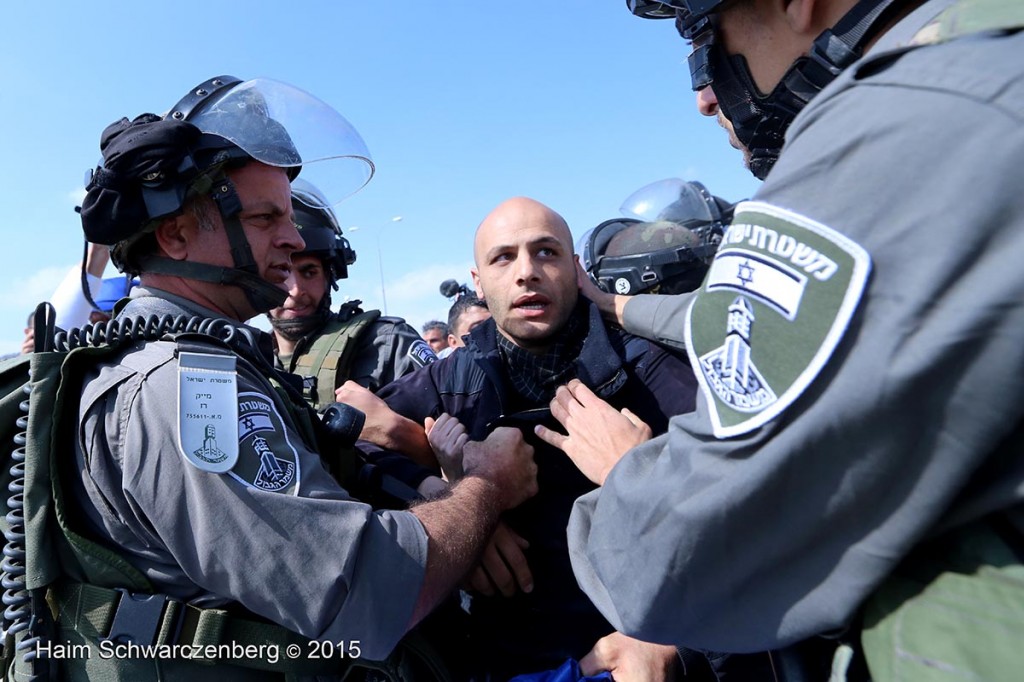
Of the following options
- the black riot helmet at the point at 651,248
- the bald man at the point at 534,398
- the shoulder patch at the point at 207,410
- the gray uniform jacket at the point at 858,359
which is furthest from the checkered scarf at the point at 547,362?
the gray uniform jacket at the point at 858,359

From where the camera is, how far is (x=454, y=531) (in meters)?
1.84

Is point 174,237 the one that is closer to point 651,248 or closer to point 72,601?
point 72,601

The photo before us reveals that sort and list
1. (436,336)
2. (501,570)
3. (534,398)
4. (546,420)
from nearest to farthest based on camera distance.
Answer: (501,570)
(546,420)
(534,398)
(436,336)

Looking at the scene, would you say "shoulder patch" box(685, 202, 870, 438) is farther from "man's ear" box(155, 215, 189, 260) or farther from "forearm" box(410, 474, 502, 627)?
"man's ear" box(155, 215, 189, 260)

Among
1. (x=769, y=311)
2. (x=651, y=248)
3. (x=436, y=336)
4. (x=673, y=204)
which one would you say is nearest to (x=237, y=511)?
(x=769, y=311)

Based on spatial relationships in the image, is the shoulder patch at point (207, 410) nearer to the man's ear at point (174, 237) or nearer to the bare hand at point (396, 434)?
the man's ear at point (174, 237)

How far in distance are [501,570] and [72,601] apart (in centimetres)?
122

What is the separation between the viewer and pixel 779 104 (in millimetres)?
1390

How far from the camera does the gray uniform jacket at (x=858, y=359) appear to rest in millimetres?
767

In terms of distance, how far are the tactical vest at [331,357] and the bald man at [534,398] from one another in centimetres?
153

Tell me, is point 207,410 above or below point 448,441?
above

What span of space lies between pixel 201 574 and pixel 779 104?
1.71m

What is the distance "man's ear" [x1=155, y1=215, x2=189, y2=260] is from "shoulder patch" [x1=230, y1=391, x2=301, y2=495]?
0.90m

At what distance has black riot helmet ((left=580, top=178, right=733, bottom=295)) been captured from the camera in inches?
138
